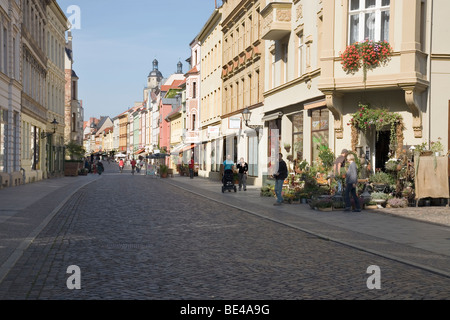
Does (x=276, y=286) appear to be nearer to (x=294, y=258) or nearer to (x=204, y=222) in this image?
(x=294, y=258)

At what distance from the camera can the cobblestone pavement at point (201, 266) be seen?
671 cm

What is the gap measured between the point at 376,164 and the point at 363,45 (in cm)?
437

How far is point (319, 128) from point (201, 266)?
16.8m

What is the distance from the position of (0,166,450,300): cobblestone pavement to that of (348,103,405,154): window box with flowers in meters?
8.03

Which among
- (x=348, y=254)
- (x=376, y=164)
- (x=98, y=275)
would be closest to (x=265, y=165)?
(x=376, y=164)

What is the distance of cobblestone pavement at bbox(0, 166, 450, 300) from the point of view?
22.0 feet

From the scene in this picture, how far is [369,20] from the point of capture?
2103cm

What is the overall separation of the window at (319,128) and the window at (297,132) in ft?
5.26

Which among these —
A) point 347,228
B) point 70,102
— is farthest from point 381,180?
point 70,102

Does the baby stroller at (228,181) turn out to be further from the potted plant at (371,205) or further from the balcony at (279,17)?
the potted plant at (371,205)

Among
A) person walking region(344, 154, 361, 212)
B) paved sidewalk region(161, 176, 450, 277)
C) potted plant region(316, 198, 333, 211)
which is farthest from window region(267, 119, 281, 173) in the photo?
person walking region(344, 154, 361, 212)

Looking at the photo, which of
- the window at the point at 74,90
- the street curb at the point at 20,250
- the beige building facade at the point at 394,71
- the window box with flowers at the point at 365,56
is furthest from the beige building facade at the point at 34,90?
the window at the point at 74,90

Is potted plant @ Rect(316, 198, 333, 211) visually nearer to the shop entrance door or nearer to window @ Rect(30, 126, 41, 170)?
the shop entrance door

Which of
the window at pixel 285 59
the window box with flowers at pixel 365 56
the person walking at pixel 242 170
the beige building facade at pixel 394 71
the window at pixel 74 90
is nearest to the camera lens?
the beige building facade at pixel 394 71
